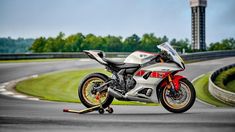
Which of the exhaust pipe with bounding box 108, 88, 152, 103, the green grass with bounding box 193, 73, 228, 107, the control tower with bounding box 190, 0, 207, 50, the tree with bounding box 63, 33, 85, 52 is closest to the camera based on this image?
the exhaust pipe with bounding box 108, 88, 152, 103

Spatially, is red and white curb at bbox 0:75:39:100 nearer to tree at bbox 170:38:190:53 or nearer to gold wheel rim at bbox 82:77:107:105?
tree at bbox 170:38:190:53

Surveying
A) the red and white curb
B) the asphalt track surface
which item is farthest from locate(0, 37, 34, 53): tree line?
the asphalt track surface

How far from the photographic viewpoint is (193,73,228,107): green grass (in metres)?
21.3

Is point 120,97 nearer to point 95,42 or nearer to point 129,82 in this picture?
point 129,82

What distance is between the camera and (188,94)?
9.84 m

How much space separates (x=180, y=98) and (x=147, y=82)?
0.79 metres

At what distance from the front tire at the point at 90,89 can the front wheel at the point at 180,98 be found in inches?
51.9

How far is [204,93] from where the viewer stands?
2359 cm

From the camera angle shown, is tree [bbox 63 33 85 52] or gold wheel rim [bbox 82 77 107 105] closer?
gold wheel rim [bbox 82 77 107 105]

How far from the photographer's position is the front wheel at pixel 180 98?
32.3 feet

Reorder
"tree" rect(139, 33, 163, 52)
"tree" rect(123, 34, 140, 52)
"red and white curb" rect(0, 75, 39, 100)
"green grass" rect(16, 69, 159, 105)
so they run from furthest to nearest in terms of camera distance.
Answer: "tree" rect(123, 34, 140, 52)
"green grass" rect(16, 69, 159, 105)
"red and white curb" rect(0, 75, 39, 100)
"tree" rect(139, 33, 163, 52)

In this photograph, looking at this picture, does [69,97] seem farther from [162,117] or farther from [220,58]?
[220,58]

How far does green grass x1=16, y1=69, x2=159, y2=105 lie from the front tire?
7.86 m

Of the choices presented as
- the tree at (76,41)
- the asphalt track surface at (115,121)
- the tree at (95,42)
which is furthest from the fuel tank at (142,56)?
the tree at (95,42)
